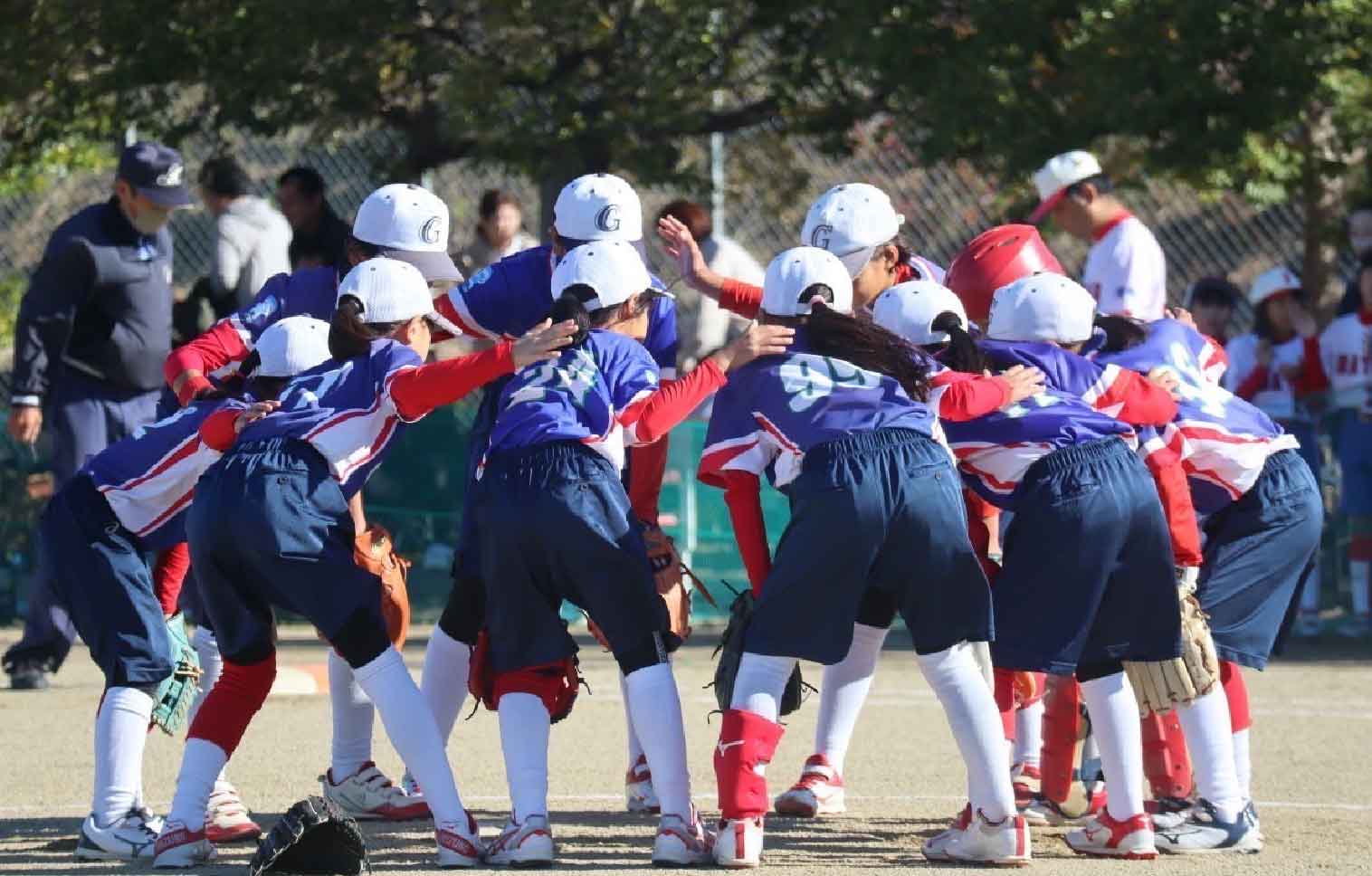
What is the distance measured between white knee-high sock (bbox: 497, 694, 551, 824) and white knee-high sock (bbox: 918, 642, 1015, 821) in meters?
1.02

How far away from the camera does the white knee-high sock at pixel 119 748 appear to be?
6539mm

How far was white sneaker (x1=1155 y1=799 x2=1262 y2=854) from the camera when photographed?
6.66 metres

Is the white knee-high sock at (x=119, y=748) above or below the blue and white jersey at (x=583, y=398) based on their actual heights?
below

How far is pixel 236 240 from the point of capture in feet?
36.3

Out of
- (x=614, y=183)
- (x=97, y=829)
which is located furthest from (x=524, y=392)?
(x=97, y=829)

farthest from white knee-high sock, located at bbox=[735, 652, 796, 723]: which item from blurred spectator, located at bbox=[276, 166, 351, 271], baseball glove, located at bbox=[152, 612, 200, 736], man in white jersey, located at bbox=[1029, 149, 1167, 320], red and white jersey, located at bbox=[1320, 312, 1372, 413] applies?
red and white jersey, located at bbox=[1320, 312, 1372, 413]

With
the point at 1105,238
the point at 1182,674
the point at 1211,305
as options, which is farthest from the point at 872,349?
the point at 1211,305

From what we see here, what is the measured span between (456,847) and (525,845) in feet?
0.60

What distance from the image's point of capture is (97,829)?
6.48m

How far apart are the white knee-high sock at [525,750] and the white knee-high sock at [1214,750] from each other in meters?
1.82

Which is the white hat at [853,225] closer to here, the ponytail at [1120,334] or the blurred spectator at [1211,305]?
the ponytail at [1120,334]

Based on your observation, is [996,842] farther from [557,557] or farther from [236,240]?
[236,240]

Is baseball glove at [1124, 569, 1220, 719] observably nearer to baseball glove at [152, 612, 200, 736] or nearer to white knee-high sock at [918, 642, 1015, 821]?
white knee-high sock at [918, 642, 1015, 821]

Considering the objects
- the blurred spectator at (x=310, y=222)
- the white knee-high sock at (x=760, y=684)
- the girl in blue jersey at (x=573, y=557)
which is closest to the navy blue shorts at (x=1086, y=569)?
the white knee-high sock at (x=760, y=684)
